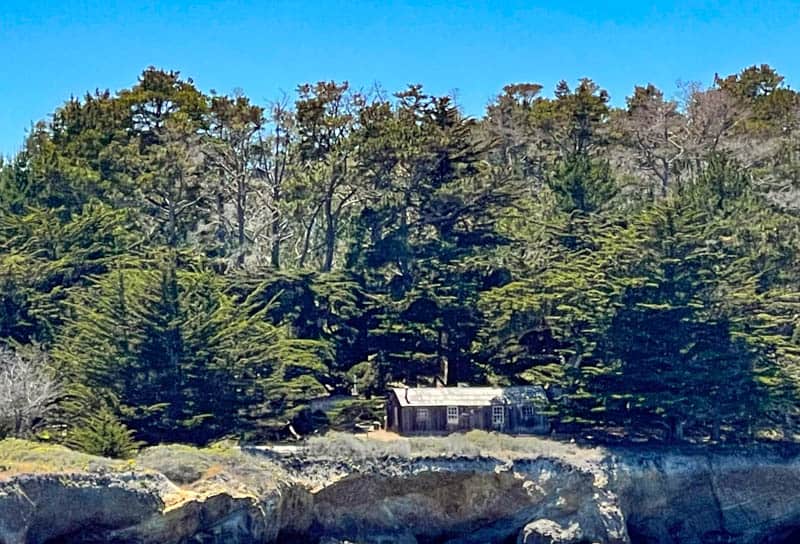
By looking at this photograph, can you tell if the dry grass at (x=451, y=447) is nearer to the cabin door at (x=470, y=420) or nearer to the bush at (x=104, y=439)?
the cabin door at (x=470, y=420)

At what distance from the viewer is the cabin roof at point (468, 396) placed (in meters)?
40.3

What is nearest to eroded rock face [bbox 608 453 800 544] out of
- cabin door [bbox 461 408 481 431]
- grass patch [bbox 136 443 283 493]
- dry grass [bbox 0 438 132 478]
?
cabin door [bbox 461 408 481 431]

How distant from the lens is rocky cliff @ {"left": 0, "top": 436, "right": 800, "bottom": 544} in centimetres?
3120

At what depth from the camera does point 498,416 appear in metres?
40.5

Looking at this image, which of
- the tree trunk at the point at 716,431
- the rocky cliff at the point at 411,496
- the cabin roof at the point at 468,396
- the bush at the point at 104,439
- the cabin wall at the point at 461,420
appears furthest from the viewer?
the cabin roof at the point at 468,396

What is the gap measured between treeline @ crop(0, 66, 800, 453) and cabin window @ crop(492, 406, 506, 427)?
5.73ft

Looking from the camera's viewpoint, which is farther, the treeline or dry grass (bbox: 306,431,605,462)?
the treeline

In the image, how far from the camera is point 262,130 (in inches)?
2034

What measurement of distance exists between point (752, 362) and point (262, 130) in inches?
984

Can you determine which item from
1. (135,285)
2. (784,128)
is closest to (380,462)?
(135,285)

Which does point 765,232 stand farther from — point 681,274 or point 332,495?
point 332,495

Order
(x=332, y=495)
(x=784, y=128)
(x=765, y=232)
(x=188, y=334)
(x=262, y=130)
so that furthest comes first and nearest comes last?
(x=784, y=128) < (x=262, y=130) < (x=765, y=232) < (x=188, y=334) < (x=332, y=495)

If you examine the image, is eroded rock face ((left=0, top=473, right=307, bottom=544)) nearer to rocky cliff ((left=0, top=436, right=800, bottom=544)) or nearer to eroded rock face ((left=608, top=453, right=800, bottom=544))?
rocky cliff ((left=0, top=436, right=800, bottom=544))

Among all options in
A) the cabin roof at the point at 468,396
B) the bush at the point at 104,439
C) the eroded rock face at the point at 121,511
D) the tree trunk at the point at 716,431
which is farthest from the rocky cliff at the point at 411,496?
the cabin roof at the point at 468,396
